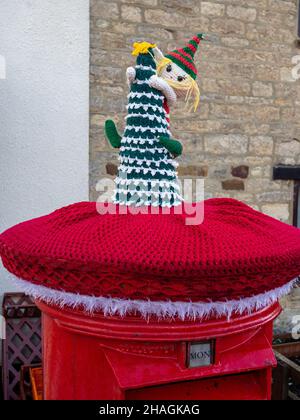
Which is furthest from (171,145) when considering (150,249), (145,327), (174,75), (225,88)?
(225,88)

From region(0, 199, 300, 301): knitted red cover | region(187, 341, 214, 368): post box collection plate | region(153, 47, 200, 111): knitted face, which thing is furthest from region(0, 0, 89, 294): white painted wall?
region(187, 341, 214, 368): post box collection plate

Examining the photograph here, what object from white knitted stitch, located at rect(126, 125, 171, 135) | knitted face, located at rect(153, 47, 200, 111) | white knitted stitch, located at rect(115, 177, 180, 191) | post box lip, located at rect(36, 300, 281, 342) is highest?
knitted face, located at rect(153, 47, 200, 111)

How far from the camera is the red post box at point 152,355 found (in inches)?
44.5

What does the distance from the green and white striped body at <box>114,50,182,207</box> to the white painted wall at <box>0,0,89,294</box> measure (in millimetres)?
1666

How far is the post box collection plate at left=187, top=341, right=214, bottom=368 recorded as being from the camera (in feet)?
3.83

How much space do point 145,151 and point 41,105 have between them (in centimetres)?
179

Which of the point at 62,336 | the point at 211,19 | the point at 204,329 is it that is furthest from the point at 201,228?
the point at 211,19

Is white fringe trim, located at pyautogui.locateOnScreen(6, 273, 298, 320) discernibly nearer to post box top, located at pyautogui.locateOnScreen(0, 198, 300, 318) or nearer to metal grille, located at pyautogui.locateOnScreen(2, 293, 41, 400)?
post box top, located at pyautogui.locateOnScreen(0, 198, 300, 318)

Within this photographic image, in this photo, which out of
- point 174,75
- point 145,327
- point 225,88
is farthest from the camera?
point 225,88

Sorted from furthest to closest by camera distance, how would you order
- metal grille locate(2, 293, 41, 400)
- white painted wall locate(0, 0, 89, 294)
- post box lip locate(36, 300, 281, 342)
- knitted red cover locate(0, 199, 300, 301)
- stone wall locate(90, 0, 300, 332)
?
stone wall locate(90, 0, 300, 332) < white painted wall locate(0, 0, 89, 294) < metal grille locate(2, 293, 41, 400) < post box lip locate(36, 300, 281, 342) < knitted red cover locate(0, 199, 300, 301)

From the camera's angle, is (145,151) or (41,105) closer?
(145,151)

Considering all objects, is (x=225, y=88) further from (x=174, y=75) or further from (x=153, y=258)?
(x=153, y=258)

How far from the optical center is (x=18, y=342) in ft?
8.74

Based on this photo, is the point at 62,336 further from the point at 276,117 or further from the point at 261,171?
the point at 276,117
